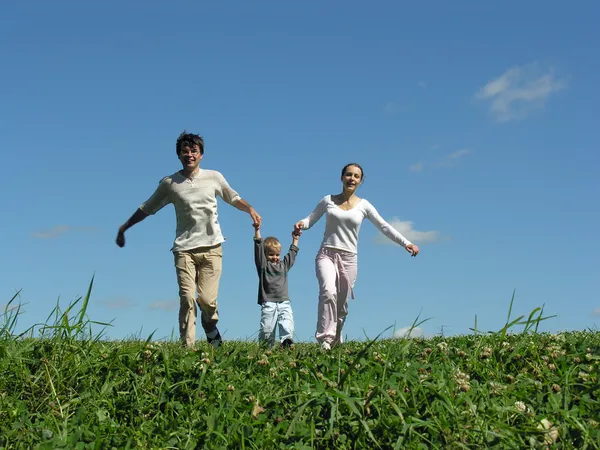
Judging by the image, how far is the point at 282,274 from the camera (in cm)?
1205

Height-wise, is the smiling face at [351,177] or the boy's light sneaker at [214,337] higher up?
the smiling face at [351,177]

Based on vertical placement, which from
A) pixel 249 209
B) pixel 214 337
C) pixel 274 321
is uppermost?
pixel 249 209

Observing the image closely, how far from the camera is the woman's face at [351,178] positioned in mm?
11577

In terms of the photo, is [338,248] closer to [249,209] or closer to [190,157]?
[249,209]

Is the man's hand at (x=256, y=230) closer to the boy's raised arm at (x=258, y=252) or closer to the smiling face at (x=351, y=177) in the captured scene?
the boy's raised arm at (x=258, y=252)

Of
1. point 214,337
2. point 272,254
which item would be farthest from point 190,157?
point 214,337

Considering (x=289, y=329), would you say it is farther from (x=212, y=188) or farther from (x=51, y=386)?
(x=51, y=386)

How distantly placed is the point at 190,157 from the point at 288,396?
689 centimetres

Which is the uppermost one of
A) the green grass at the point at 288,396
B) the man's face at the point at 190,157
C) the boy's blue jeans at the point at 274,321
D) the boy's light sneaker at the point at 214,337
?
the man's face at the point at 190,157

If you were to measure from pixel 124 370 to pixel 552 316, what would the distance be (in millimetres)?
4176

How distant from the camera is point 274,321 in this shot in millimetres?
11852

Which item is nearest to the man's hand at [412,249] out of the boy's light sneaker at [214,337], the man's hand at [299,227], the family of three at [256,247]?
the family of three at [256,247]

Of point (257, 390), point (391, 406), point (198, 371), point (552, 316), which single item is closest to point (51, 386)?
point (198, 371)

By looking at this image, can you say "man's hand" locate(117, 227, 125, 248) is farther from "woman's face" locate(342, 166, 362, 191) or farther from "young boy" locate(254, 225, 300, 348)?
"woman's face" locate(342, 166, 362, 191)
